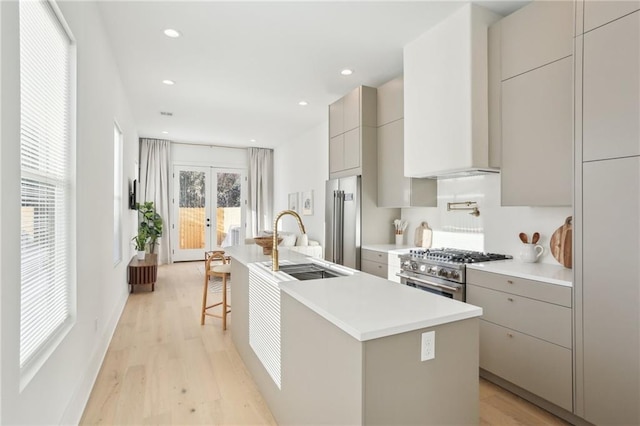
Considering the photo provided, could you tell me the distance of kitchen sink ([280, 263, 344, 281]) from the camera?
8.21ft

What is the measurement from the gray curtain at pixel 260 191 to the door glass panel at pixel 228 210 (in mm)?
323

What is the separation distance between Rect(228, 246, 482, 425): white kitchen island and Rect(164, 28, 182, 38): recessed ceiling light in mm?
2667

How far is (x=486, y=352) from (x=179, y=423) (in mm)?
2183

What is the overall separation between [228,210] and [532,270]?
7299mm

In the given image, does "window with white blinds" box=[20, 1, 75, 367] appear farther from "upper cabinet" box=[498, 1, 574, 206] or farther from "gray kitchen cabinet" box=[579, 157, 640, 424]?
"upper cabinet" box=[498, 1, 574, 206]

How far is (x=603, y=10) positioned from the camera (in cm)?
192

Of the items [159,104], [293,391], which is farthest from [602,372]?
[159,104]

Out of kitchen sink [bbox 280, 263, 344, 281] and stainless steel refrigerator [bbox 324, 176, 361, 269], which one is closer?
kitchen sink [bbox 280, 263, 344, 281]

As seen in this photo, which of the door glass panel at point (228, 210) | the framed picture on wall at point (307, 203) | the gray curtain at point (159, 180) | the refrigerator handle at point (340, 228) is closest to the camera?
the refrigerator handle at point (340, 228)

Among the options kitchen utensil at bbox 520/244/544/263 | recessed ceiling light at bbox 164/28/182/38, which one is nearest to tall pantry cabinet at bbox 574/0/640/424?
kitchen utensil at bbox 520/244/544/263

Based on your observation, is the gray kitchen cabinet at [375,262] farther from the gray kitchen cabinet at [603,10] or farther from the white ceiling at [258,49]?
the gray kitchen cabinet at [603,10]

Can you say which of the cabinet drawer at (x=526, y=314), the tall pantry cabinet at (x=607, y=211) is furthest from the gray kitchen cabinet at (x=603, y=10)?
the cabinet drawer at (x=526, y=314)

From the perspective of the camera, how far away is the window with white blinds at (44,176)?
1467 millimetres

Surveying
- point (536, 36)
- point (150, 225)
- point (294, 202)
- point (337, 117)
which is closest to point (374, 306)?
point (536, 36)
